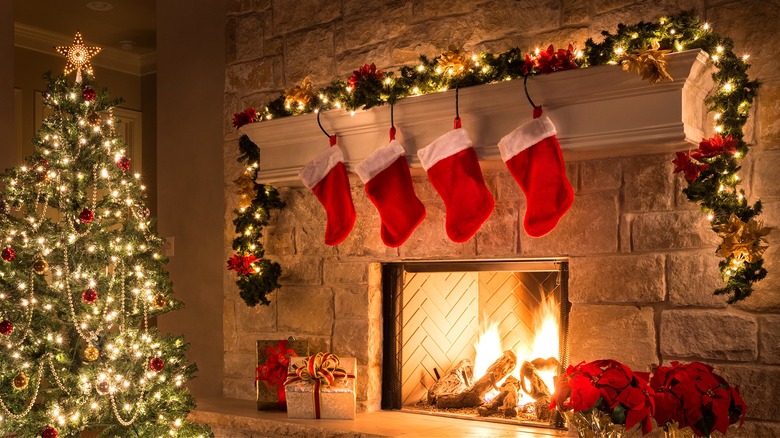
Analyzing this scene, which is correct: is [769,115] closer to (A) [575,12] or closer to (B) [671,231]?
(B) [671,231]

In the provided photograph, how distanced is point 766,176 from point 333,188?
1.61 m

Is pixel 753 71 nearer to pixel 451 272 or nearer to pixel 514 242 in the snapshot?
pixel 514 242

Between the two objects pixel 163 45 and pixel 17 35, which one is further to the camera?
pixel 17 35

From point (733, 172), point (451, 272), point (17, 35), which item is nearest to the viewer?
point (733, 172)

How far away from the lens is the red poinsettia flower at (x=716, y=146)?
271 centimetres

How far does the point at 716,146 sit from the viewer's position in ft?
8.88

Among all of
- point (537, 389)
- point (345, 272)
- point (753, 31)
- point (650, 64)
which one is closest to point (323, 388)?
point (345, 272)

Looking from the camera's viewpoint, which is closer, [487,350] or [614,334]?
[614,334]

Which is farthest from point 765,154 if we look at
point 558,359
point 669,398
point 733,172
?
point 558,359

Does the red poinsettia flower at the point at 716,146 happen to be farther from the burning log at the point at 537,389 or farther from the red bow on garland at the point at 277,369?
the red bow on garland at the point at 277,369

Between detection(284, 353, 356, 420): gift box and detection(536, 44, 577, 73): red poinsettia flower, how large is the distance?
150 cm

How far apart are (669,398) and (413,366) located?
1.51 meters

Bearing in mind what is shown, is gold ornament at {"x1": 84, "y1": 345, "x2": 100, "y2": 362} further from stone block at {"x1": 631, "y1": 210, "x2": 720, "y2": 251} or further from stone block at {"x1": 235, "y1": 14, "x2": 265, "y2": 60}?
stone block at {"x1": 631, "y1": 210, "x2": 720, "y2": 251}

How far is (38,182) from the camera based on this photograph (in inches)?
128
